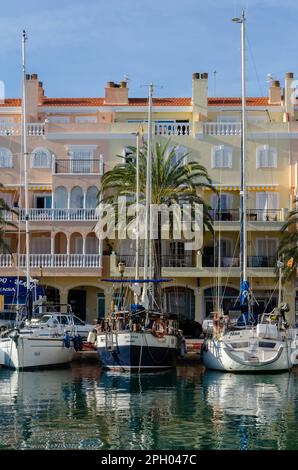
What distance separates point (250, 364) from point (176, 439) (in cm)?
1685

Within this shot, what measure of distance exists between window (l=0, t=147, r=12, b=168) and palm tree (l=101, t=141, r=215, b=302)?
8.37 meters

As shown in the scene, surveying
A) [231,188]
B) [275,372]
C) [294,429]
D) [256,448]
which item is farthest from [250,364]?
[231,188]

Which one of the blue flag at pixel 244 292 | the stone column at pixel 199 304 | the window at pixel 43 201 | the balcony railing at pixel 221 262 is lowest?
the stone column at pixel 199 304

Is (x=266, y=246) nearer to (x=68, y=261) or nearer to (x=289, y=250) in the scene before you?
(x=289, y=250)

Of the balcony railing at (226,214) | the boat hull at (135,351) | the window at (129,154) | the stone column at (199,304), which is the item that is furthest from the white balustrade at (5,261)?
the boat hull at (135,351)

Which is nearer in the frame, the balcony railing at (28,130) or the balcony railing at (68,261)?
the balcony railing at (68,261)

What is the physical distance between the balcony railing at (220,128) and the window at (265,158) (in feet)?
7.03

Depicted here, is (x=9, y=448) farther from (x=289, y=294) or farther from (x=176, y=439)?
(x=289, y=294)

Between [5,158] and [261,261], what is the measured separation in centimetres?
1971

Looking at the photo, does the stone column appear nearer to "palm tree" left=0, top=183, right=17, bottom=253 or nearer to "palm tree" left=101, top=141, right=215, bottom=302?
"palm tree" left=101, top=141, right=215, bottom=302

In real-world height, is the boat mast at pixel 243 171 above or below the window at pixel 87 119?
below

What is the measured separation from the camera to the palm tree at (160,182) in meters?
52.4

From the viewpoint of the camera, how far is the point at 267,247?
59.1 m

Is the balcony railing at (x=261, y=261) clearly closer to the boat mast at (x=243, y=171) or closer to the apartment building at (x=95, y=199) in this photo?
the apartment building at (x=95, y=199)
